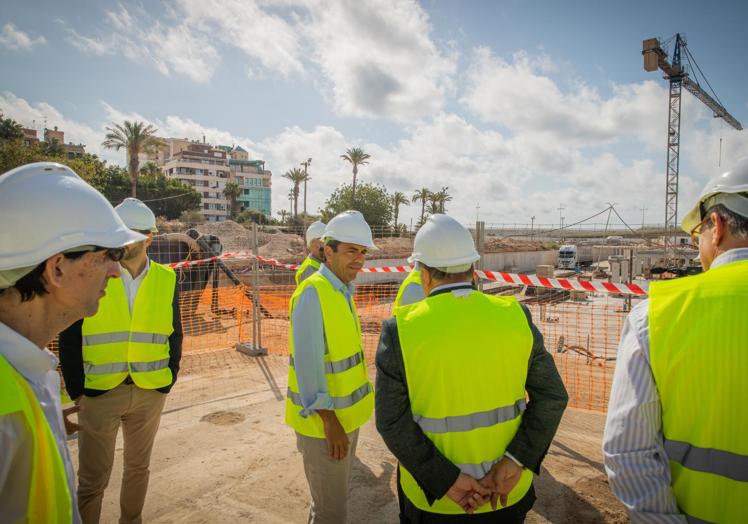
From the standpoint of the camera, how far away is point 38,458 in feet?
3.44

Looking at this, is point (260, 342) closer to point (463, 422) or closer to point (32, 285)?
point (463, 422)

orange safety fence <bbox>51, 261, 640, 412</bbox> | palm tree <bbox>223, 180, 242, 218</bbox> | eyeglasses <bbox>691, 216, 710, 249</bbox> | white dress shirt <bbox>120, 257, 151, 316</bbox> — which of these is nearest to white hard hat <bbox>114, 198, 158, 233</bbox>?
white dress shirt <bbox>120, 257, 151, 316</bbox>

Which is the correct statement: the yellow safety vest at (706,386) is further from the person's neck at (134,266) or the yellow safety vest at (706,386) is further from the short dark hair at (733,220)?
the person's neck at (134,266)

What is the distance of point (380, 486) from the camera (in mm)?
3703

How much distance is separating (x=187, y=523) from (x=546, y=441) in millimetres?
2875

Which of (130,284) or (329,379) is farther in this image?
(130,284)

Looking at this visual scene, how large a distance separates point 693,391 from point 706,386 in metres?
0.04

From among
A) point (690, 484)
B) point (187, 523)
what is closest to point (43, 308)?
point (690, 484)

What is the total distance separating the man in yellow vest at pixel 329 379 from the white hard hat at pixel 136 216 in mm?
1548

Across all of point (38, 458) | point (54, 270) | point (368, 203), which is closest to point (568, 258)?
point (368, 203)

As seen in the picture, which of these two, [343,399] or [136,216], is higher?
[136,216]

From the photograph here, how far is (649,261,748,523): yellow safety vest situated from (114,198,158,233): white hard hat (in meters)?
3.38

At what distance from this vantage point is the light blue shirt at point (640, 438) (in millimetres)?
1480

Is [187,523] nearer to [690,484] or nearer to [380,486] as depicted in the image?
[380,486]
